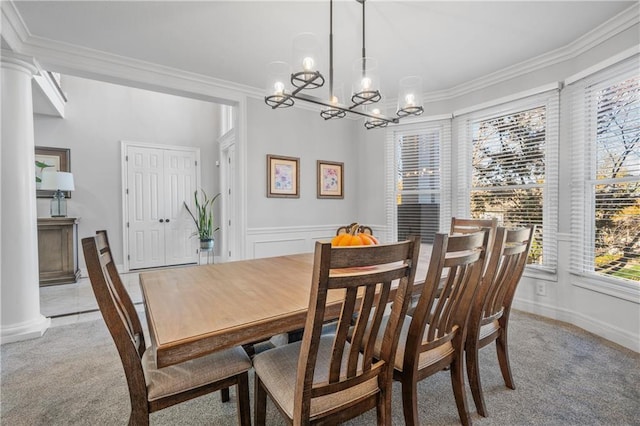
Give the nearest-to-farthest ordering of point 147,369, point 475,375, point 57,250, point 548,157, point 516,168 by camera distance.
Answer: point 147,369, point 475,375, point 548,157, point 516,168, point 57,250

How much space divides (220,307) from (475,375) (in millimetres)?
1363

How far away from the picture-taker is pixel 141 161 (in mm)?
5137

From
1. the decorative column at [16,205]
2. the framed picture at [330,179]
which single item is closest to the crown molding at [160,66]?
the decorative column at [16,205]

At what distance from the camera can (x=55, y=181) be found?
4.11 meters

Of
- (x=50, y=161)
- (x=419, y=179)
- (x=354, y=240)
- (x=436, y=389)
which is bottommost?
(x=436, y=389)

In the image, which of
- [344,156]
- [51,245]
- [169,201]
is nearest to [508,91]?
[344,156]

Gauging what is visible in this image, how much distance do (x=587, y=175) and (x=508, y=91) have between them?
1.18 meters

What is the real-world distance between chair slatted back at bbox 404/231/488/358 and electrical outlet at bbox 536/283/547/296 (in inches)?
87.1

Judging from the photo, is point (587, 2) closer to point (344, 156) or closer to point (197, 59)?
point (344, 156)

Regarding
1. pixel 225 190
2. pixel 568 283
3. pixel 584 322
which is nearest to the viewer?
pixel 584 322

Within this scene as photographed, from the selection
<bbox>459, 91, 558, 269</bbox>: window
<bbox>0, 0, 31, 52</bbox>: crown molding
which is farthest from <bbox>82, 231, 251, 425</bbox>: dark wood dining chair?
<bbox>459, 91, 558, 269</bbox>: window

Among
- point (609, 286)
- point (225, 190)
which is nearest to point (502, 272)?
point (609, 286)

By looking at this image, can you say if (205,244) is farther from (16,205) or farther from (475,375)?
(475,375)

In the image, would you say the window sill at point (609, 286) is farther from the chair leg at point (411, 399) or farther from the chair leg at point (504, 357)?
the chair leg at point (411, 399)
